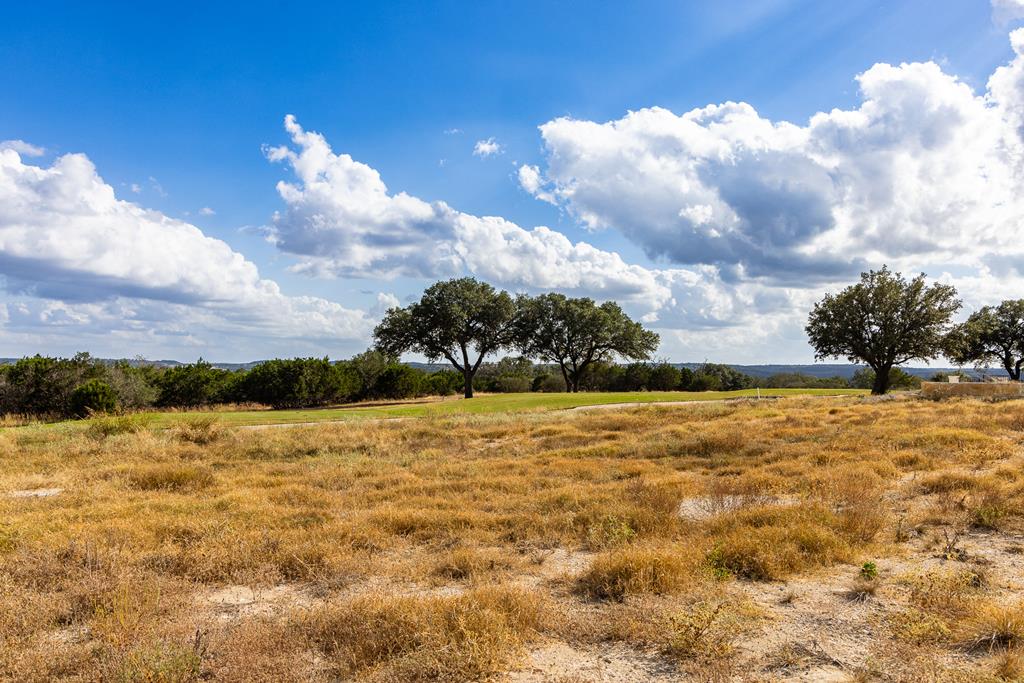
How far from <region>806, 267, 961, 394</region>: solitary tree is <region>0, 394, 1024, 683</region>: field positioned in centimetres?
3800

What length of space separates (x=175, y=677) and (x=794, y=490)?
10018 millimetres

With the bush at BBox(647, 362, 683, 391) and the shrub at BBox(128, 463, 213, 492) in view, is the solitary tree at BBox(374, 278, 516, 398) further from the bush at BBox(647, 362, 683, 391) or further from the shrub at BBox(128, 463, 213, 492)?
the shrub at BBox(128, 463, 213, 492)

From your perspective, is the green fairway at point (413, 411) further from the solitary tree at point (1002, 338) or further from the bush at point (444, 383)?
the solitary tree at point (1002, 338)

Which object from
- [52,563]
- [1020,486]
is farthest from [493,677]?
[1020,486]

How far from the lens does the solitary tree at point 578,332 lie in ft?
189

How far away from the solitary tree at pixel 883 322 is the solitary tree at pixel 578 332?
1649cm

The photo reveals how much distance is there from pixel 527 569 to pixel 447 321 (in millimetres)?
43425

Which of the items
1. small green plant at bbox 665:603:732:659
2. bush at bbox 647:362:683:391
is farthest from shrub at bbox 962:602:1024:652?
bush at bbox 647:362:683:391

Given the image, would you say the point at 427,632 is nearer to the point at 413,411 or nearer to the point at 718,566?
the point at 718,566

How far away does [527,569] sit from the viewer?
273 inches

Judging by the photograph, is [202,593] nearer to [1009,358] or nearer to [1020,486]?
[1020,486]

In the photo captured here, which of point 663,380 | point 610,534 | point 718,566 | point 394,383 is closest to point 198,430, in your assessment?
point 610,534

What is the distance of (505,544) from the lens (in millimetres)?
7980

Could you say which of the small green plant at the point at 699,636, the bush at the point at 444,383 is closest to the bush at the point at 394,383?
the bush at the point at 444,383
